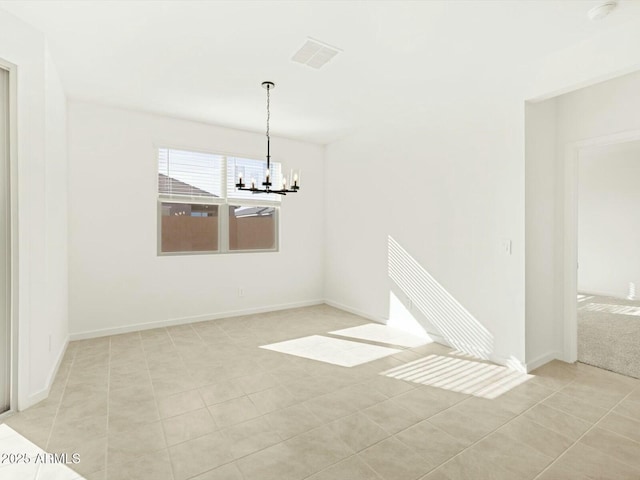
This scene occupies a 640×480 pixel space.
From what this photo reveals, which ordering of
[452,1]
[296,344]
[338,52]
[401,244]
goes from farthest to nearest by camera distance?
[401,244] → [296,344] → [338,52] → [452,1]

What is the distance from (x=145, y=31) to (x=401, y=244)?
358cm

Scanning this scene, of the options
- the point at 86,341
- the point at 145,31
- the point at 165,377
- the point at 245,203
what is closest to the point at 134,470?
the point at 165,377

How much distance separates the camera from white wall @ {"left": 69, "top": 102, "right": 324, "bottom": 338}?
4090 millimetres

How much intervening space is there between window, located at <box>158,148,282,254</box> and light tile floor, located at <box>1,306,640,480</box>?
6.24 feet

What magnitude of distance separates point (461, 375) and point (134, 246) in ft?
14.0

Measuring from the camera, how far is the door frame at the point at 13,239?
2.46m

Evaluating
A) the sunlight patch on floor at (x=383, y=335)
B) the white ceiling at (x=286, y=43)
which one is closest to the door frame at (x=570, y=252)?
the white ceiling at (x=286, y=43)

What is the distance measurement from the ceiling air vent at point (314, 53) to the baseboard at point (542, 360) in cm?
345

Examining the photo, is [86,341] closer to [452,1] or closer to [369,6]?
[369,6]

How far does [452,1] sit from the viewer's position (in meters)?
2.25

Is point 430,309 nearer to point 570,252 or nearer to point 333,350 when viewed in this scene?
point 333,350

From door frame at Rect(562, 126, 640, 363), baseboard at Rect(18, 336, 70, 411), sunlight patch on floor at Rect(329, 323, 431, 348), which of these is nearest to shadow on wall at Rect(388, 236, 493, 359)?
sunlight patch on floor at Rect(329, 323, 431, 348)

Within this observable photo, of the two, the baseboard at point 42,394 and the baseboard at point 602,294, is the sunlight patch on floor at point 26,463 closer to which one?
the baseboard at point 42,394

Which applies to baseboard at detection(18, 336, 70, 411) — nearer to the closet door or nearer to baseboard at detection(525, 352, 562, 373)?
the closet door
